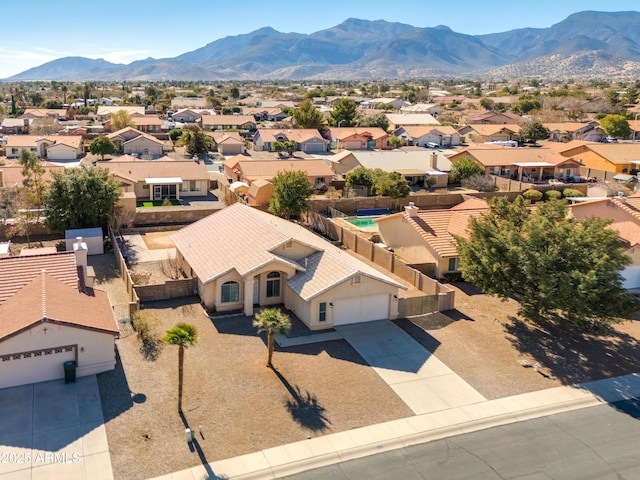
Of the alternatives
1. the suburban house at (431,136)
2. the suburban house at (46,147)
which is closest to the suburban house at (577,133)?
the suburban house at (431,136)

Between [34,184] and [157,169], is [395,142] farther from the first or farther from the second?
[34,184]

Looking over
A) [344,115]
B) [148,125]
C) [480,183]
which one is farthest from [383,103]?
[480,183]

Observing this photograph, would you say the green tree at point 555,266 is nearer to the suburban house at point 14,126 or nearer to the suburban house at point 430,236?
the suburban house at point 430,236

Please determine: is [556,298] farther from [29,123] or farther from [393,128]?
[29,123]

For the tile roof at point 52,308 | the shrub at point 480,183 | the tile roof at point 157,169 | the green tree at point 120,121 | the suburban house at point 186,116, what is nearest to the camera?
the tile roof at point 52,308

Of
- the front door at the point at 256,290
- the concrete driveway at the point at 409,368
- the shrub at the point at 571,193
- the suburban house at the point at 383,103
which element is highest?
the suburban house at the point at 383,103

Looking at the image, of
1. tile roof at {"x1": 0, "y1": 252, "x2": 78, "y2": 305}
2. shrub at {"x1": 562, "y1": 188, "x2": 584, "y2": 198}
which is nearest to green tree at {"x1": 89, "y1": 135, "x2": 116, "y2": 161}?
tile roof at {"x1": 0, "y1": 252, "x2": 78, "y2": 305}

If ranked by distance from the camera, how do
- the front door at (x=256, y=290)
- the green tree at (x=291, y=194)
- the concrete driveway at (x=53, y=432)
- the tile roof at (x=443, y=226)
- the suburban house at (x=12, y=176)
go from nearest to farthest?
the concrete driveway at (x=53, y=432)
the front door at (x=256, y=290)
the tile roof at (x=443, y=226)
the green tree at (x=291, y=194)
the suburban house at (x=12, y=176)

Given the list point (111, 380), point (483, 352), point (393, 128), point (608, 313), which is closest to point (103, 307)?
point (111, 380)
